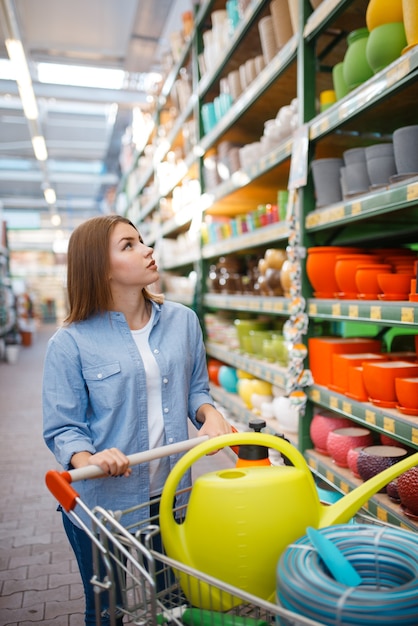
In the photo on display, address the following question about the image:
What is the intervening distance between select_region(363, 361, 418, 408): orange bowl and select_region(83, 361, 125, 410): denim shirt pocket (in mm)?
1033

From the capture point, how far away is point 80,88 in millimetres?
7777

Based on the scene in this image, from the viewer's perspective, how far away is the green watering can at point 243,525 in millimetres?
881

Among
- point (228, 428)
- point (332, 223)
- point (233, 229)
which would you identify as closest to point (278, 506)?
point (228, 428)

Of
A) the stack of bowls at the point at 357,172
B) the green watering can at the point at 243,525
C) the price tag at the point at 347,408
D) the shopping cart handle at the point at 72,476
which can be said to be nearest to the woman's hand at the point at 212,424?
the shopping cart handle at the point at 72,476

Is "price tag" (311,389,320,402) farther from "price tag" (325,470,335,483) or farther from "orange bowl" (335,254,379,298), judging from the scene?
"orange bowl" (335,254,379,298)

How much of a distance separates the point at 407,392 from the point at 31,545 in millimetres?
1879

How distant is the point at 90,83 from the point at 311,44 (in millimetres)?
6650

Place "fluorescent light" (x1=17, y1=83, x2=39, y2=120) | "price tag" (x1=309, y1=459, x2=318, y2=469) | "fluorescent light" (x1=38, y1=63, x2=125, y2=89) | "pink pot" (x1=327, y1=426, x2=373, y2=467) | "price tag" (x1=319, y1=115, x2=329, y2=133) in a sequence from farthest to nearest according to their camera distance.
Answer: "fluorescent light" (x1=38, y1=63, x2=125, y2=89), "fluorescent light" (x1=17, y1=83, x2=39, y2=120), "price tag" (x1=309, y1=459, x2=318, y2=469), "price tag" (x1=319, y1=115, x2=329, y2=133), "pink pot" (x1=327, y1=426, x2=373, y2=467)

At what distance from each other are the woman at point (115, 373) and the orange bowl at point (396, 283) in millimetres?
840

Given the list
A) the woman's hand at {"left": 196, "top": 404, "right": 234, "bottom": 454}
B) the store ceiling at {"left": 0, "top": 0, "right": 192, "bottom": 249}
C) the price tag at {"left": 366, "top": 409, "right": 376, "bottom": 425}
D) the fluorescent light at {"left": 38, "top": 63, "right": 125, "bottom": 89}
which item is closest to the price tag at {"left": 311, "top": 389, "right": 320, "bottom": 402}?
the price tag at {"left": 366, "top": 409, "right": 376, "bottom": 425}

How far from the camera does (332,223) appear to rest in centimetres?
227

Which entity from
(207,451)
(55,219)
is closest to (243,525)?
(207,451)

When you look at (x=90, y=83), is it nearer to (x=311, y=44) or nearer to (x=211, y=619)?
(x=311, y=44)

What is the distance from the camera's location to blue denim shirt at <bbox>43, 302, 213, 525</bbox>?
1313 mm
